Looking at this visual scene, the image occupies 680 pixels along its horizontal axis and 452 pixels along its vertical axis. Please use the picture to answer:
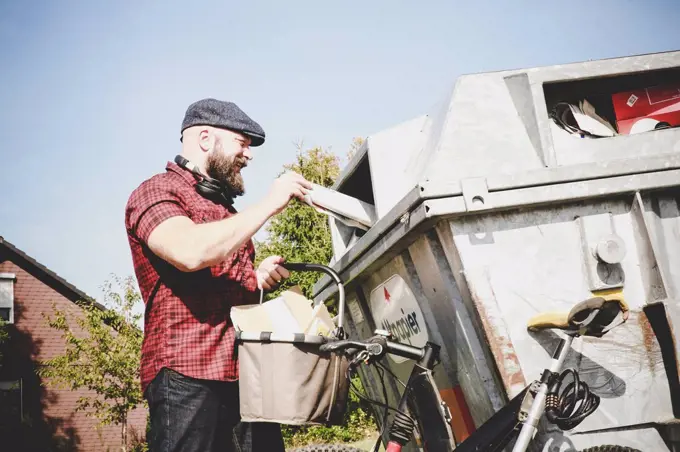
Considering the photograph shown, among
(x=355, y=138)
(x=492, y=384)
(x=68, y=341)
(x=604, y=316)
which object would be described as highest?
(x=355, y=138)

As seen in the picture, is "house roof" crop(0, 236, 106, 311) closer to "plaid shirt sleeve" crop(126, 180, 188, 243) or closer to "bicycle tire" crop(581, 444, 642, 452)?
"plaid shirt sleeve" crop(126, 180, 188, 243)

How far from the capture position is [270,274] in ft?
8.39

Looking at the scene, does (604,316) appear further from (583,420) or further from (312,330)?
(312,330)

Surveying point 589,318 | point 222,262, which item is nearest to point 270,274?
point 222,262

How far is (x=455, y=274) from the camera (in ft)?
6.92

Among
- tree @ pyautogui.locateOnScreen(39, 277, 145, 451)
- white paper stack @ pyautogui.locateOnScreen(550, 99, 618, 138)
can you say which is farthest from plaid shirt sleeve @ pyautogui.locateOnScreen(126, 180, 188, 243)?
A: tree @ pyautogui.locateOnScreen(39, 277, 145, 451)

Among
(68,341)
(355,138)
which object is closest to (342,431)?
(68,341)

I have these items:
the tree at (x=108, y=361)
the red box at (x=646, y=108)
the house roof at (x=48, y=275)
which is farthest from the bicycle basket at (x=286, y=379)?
the house roof at (x=48, y=275)

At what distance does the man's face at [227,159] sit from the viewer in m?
2.56

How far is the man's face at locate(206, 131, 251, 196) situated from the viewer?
2.56m

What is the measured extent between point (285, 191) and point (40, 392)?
17947 millimetres

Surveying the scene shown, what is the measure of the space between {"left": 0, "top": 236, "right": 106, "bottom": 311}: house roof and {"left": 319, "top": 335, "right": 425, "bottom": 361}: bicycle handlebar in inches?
698

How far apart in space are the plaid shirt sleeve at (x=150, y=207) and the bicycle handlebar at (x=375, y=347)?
81 centimetres

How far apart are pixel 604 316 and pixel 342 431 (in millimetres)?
8100
